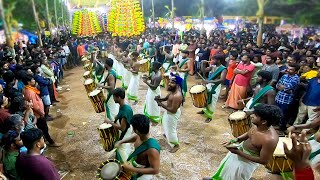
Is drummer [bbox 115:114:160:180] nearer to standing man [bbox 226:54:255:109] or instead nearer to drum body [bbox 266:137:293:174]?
drum body [bbox 266:137:293:174]

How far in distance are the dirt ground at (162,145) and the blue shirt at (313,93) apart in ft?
5.63

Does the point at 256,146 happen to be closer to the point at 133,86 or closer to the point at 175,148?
the point at 175,148

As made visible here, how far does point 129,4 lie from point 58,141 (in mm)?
9009

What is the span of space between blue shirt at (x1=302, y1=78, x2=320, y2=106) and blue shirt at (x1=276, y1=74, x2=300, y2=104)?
241 millimetres

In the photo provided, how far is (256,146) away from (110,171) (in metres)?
1.63

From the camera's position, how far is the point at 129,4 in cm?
1386

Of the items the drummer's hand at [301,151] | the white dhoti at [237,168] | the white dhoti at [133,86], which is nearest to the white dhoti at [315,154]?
the white dhoti at [237,168]

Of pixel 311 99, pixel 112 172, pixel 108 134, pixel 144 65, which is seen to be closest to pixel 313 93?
pixel 311 99

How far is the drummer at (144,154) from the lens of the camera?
3.15 metres

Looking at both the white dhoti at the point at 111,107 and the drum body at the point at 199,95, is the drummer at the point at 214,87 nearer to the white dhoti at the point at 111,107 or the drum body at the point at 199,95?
the drum body at the point at 199,95

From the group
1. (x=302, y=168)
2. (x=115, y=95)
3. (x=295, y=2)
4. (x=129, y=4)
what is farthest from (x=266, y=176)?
(x=295, y=2)

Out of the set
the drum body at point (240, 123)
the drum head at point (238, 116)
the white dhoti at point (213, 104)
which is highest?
the drum head at point (238, 116)

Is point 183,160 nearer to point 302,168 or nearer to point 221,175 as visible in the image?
point 221,175

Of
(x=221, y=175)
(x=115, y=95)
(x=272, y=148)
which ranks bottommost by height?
(x=221, y=175)
